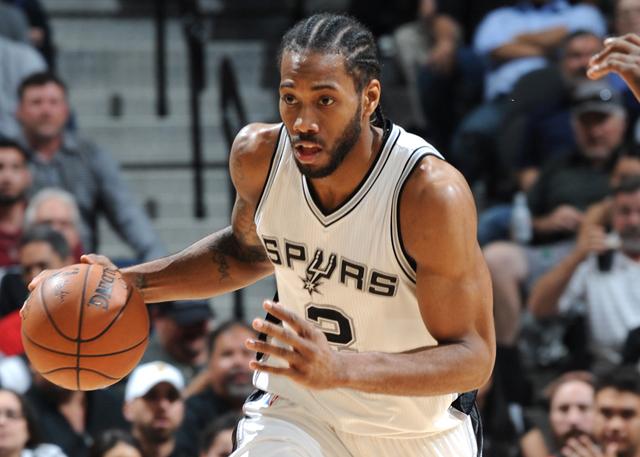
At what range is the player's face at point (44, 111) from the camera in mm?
8195

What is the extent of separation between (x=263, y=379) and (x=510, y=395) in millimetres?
3478

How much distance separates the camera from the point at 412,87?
999 centimetres

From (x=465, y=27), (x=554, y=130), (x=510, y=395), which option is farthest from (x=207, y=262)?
(x=465, y=27)

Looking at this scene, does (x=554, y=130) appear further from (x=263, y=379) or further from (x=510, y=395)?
(x=263, y=379)

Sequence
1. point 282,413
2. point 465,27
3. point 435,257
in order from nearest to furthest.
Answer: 1. point 435,257
2. point 282,413
3. point 465,27

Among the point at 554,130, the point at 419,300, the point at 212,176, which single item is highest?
the point at 419,300

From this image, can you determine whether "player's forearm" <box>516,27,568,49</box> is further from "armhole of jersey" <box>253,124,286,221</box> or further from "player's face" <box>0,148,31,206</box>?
"armhole of jersey" <box>253,124,286,221</box>

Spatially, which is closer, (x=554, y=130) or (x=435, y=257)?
(x=435, y=257)

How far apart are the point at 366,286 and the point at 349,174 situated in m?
0.36

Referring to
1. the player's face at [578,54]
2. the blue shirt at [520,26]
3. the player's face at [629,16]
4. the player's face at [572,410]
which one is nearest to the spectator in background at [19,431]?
the player's face at [572,410]

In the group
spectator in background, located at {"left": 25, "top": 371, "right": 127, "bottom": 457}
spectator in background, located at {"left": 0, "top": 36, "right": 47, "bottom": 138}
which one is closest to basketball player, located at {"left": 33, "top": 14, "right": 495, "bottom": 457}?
spectator in background, located at {"left": 25, "top": 371, "right": 127, "bottom": 457}

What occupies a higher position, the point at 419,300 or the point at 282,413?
the point at 419,300

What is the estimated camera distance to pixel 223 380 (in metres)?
7.20

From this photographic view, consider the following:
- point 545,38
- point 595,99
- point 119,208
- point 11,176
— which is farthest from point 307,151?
point 545,38
